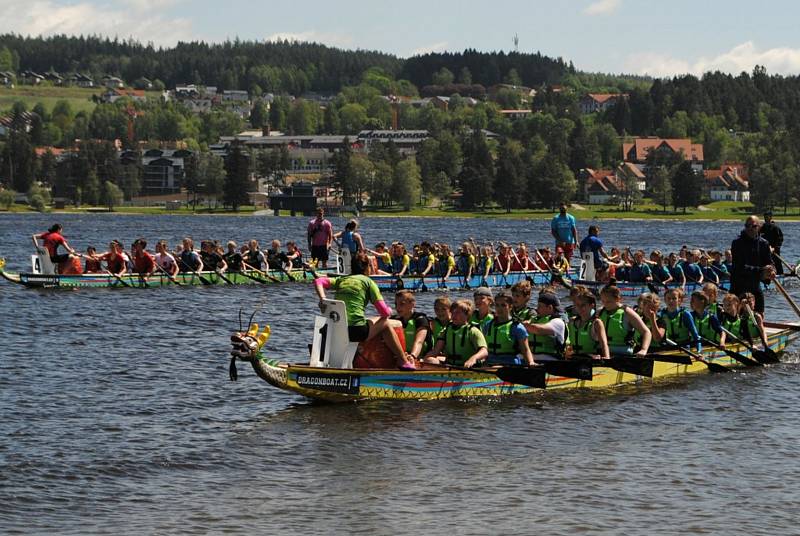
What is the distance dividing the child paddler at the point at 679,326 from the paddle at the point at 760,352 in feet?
3.02

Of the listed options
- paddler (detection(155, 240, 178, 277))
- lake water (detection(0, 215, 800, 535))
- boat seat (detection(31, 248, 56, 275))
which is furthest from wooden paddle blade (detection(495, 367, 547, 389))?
boat seat (detection(31, 248, 56, 275))

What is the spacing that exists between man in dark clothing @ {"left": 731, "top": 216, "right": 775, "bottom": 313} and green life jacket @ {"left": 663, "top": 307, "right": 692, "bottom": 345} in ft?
10.1

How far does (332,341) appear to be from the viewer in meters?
20.3

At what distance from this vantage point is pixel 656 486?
1653 cm

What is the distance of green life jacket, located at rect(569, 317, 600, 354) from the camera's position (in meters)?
22.6

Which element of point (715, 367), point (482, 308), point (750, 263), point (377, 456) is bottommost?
point (377, 456)

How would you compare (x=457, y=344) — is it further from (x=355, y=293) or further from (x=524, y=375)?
(x=355, y=293)

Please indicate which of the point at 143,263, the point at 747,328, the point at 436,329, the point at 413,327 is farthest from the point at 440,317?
the point at 143,263

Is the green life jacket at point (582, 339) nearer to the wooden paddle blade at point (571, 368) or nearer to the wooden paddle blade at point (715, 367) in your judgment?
the wooden paddle blade at point (571, 368)

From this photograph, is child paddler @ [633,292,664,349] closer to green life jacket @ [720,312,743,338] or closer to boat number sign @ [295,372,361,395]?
green life jacket @ [720,312,743,338]

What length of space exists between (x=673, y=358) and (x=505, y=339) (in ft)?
12.5

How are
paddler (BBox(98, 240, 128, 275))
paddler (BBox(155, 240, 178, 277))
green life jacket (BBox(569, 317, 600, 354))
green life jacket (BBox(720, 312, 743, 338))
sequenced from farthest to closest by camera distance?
paddler (BBox(155, 240, 178, 277)) → paddler (BBox(98, 240, 128, 275)) → green life jacket (BBox(720, 312, 743, 338)) → green life jacket (BBox(569, 317, 600, 354))

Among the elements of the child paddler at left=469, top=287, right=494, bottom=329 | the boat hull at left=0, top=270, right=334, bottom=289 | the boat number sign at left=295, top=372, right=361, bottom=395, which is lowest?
the boat hull at left=0, top=270, right=334, bottom=289

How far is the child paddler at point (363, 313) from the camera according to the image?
20.0 meters
